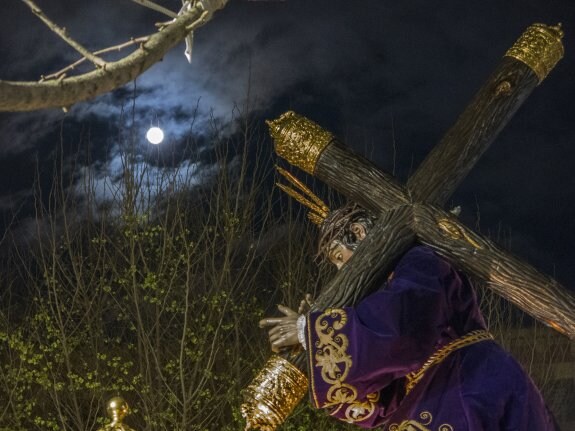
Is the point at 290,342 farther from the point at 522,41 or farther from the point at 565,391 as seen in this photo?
the point at 565,391

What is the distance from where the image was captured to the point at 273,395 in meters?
3.70

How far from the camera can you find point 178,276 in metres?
10.2

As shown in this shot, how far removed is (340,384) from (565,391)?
10567 mm

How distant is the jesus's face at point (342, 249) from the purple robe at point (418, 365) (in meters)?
0.45

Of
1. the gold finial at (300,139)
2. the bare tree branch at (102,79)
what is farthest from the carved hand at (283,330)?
the bare tree branch at (102,79)

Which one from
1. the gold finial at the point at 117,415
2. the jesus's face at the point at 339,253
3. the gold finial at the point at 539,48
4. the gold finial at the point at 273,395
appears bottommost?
the gold finial at the point at 117,415

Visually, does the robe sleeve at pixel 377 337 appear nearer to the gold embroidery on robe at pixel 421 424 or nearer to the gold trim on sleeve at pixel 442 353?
the gold trim on sleeve at pixel 442 353

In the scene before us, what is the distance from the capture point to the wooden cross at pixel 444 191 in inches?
147

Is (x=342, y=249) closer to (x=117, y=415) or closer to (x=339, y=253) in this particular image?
(x=339, y=253)

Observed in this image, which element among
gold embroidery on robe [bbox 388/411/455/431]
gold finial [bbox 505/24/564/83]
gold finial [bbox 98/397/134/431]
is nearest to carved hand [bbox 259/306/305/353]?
gold embroidery on robe [bbox 388/411/455/431]

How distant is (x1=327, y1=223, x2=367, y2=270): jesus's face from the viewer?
4.11 metres

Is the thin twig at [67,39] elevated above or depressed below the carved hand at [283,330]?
above

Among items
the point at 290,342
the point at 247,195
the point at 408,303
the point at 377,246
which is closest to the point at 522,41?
the point at 377,246

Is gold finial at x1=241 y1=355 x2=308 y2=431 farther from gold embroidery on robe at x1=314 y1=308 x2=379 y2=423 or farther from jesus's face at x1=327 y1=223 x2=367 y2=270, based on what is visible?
jesus's face at x1=327 y1=223 x2=367 y2=270
